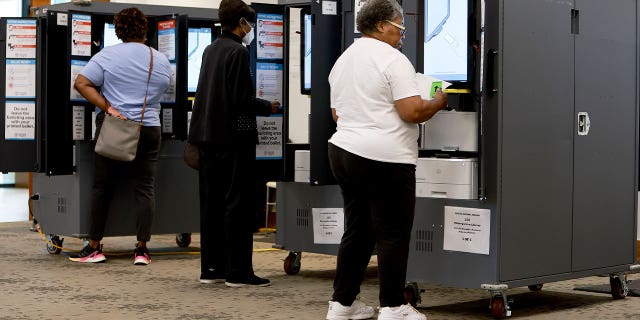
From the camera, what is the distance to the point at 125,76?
6.75 meters

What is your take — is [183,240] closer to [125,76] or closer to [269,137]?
[125,76]

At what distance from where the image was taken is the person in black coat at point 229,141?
18.4 feet

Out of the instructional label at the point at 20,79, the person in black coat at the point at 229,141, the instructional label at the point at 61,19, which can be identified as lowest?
the person in black coat at the point at 229,141

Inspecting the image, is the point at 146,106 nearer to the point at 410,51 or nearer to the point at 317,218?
the point at 317,218

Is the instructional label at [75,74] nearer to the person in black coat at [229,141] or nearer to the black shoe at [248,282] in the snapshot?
the person in black coat at [229,141]

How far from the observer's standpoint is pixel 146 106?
6.82 metres

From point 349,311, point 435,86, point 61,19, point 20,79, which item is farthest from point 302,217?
point 20,79

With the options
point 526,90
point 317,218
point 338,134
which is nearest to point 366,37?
point 338,134

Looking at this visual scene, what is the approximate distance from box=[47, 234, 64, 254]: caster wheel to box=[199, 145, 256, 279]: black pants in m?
1.90

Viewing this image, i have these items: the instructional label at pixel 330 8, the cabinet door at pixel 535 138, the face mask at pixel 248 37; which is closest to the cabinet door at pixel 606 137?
the cabinet door at pixel 535 138

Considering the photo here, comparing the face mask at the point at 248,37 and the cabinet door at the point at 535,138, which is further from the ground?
the face mask at the point at 248,37

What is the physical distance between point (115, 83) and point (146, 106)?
9.6 inches

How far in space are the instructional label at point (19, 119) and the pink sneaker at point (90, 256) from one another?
0.89 m

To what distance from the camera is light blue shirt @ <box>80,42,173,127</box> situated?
6727mm
